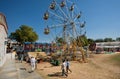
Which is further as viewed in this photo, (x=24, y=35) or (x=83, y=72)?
(x=24, y=35)

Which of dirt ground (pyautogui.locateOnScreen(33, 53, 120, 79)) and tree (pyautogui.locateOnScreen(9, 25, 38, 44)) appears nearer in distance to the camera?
dirt ground (pyautogui.locateOnScreen(33, 53, 120, 79))

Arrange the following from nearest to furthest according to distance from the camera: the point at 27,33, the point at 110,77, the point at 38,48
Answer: the point at 110,77 → the point at 38,48 → the point at 27,33

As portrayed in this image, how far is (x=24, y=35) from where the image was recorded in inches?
3302

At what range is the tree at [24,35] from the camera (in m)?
83.2

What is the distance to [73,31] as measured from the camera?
3872 cm

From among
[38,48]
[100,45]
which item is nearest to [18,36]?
[38,48]

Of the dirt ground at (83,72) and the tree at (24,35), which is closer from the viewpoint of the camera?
the dirt ground at (83,72)

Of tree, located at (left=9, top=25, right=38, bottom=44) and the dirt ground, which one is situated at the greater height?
tree, located at (left=9, top=25, right=38, bottom=44)

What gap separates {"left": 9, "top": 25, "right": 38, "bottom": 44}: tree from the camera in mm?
83250

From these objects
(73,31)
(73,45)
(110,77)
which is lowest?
(110,77)

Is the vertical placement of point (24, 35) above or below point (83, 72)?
above

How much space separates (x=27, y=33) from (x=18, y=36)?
4.65m

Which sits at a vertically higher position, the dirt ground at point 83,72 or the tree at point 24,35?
the tree at point 24,35

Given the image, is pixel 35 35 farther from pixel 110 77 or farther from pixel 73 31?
pixel 110 77
